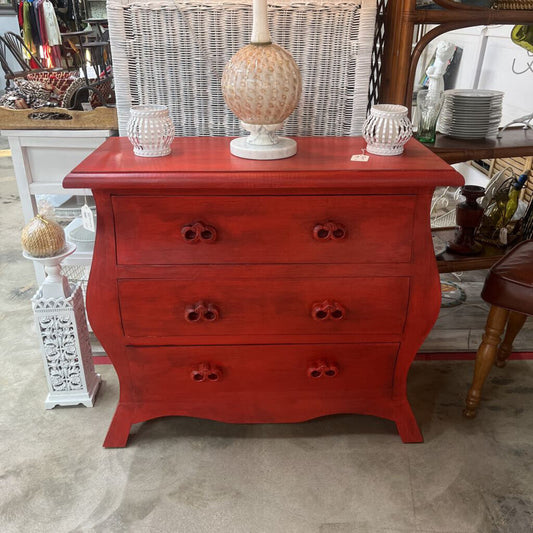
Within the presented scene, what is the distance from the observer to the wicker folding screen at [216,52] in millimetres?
1456

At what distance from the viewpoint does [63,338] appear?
165 cm

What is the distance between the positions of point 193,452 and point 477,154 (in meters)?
1.34

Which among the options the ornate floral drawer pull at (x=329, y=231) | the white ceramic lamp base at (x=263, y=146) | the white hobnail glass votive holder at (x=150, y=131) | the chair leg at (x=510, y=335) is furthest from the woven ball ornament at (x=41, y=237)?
the chair leg at (x=510, y=335)

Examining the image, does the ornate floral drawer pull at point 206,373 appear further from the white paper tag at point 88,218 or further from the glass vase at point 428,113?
the glass vase at point 428,113

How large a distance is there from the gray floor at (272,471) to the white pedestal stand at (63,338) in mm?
64

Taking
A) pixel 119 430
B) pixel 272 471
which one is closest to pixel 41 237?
pixel 119 430

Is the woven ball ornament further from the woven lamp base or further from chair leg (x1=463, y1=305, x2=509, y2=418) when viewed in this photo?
chair leg (x1=463, y1=305, x2=509, y2=418)

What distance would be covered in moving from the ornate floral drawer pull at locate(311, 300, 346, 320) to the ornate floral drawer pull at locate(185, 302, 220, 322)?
27 cm

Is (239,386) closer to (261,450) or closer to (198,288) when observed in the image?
(261,450)

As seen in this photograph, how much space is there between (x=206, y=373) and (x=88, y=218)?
2.88 feet

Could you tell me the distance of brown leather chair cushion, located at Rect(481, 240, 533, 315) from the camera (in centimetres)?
145

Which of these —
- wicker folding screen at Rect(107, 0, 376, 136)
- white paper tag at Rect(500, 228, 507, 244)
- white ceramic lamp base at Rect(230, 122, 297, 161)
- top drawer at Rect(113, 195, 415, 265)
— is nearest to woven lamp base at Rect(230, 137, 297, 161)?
white ceramic lamp base at Rect(230, 122, 297, 161)

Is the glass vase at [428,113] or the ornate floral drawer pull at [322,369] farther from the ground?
the glass vase at [428,113]

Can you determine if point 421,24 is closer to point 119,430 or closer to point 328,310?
point 328,310
